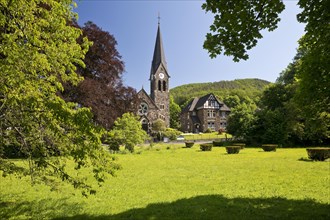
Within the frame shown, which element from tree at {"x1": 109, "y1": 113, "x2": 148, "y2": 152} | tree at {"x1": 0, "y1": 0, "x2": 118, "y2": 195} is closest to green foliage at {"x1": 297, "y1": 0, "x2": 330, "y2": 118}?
tree at {"x1": 0, "y1": 0, "x2": 118, "y2": 195}

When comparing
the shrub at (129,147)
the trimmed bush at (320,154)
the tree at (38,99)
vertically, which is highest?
the tree at (38,99)

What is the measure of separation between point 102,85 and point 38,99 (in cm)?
1866

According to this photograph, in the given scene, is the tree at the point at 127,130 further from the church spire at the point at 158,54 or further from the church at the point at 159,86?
the church spire at the point at 158,54

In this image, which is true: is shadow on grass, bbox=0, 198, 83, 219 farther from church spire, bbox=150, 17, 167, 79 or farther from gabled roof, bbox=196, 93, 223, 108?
gabled roof, bbox=196, 93, 223, 108

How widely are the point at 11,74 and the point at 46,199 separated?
611 centimetres

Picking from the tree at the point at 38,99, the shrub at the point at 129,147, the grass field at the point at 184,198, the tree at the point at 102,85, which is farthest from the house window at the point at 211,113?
the tree at the point at 38,99

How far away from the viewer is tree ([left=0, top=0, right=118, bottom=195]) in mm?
4543

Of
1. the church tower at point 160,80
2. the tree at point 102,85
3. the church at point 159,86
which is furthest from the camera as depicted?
the church tower at point 160,80

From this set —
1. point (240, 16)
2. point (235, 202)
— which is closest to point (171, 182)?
point (235, 202)

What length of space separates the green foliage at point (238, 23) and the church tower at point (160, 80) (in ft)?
171

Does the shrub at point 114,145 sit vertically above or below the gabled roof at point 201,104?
below

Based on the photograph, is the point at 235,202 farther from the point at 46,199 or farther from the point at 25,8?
the point at 25,8

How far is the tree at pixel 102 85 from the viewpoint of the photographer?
66.5ft

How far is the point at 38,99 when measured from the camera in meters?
4.71
